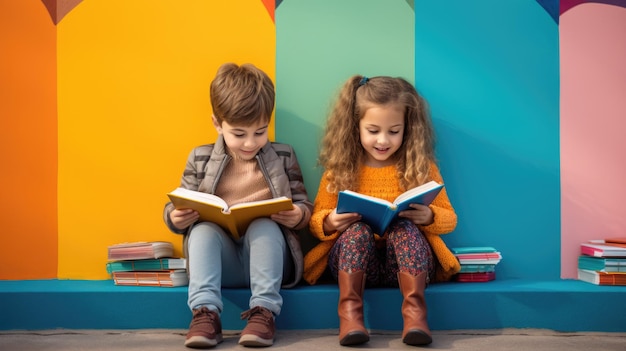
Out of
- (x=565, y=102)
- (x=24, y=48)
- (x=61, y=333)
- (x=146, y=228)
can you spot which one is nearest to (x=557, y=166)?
(x=565, y=102)

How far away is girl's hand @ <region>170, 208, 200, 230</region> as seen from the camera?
2.71 m

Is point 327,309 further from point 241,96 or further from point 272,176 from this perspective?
point 241,96

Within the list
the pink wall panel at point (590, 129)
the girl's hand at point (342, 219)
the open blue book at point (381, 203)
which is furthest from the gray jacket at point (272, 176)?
the pink wall panel at point (590, 129)

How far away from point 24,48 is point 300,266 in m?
1.68

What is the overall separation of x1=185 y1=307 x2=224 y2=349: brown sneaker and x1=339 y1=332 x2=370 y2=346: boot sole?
1.51 feet

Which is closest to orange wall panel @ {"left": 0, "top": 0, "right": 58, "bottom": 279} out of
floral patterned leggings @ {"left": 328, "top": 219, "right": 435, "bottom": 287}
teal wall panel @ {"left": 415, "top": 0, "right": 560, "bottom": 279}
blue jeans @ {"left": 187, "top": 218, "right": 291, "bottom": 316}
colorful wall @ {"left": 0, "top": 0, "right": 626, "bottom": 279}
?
colorful wall @ {"left": 0, "top": 0, "right": 626, "bottom": 279}

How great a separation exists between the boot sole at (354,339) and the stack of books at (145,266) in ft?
2.74

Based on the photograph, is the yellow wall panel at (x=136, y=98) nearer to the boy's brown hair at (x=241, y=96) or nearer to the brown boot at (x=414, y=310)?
the boy's brown hair at (x=241, y=96)

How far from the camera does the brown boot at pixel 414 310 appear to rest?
2.46m

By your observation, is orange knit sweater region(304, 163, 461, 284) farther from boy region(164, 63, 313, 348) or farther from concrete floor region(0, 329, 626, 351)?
concrete floor region(0, 329, 626, 351)

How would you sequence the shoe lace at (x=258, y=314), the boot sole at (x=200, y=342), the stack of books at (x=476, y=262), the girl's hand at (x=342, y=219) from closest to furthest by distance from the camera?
1. the boot sole at (x=200, y=342)
2. the shoe lace at (x=258, y=314)
3. the girl's hand at (x=342, y=219)
4. the stack of books at (x=476, y=262)

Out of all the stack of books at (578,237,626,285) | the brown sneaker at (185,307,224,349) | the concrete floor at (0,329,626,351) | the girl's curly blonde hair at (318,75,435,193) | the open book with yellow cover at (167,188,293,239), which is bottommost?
the concrete floor at (0,329,626,351)

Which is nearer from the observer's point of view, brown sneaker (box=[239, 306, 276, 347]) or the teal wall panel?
brown sneaker (box=[239, 306, 276, 347])

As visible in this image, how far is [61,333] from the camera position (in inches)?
108
